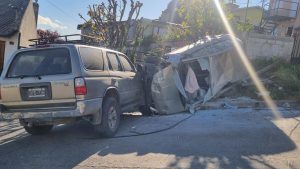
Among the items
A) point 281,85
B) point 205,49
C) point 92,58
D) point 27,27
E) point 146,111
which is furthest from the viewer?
point 27,27

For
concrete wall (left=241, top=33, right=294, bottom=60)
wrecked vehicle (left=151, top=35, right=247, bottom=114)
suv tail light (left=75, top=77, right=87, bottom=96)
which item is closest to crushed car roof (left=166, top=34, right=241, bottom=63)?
wrecked vehicle (left=151, top=35, right=247, bottom=114)

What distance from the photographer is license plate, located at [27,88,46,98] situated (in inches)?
262

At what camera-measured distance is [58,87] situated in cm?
653

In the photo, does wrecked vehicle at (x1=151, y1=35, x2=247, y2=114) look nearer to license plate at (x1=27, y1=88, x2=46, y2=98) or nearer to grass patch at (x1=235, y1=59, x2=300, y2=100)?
grass patch at (x1=235, y1=59, x2=300, y2=100)

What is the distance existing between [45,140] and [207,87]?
5.78 m

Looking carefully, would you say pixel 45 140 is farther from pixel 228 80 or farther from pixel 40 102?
pixel 228 80

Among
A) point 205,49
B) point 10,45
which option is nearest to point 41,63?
point 205,49

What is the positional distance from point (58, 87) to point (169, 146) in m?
2.32

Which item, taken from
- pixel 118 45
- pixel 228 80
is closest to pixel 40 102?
pixel 228 80

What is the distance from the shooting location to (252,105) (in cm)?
1098

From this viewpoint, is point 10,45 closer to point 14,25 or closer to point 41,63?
point 14,25

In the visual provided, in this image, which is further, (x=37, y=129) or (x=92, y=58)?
(x=37, y=129)

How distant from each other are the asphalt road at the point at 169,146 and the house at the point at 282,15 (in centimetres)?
1984

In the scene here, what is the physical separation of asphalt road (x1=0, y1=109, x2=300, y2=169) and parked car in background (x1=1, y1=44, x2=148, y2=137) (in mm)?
550
